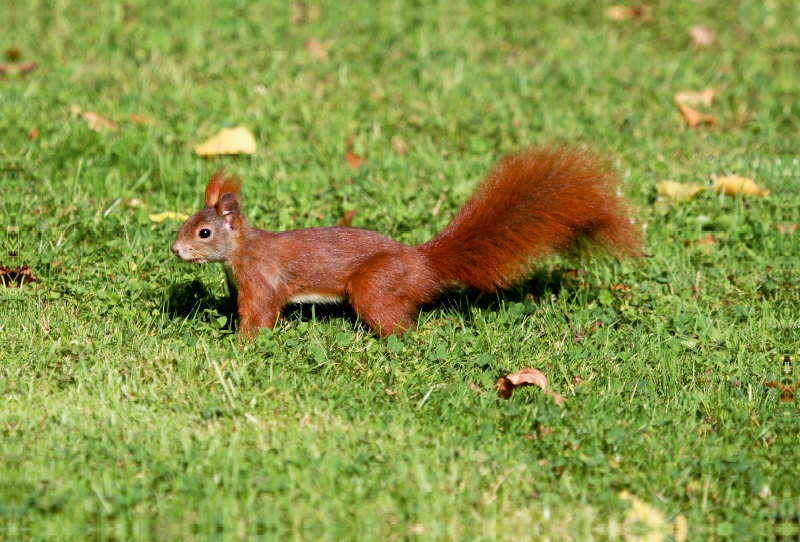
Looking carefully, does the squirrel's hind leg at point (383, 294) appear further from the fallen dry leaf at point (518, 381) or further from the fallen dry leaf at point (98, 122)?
the fallen dry leaf at point (98, 122)

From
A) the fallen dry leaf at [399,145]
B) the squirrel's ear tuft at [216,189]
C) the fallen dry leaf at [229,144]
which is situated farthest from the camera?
the fallen dry leaf at [399,145]

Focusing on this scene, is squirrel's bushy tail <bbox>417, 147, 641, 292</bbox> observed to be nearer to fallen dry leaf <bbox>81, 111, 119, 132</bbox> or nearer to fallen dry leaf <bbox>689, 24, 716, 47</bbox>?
fallen dry leaf <bbox>81, 111, 119, 132</bbox>

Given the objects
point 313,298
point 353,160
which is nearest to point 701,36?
point 353,160

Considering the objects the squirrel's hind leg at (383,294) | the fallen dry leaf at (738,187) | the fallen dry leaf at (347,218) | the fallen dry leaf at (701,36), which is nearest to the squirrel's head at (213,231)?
the squirrel's hind leg at (383,294)

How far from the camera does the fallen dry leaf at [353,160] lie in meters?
4.91

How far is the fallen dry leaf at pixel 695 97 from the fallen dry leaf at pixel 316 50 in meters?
2.17

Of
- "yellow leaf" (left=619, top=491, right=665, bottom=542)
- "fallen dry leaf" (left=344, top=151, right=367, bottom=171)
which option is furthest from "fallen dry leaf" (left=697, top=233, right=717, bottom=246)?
"yellow leaf" (left=619, top=491, right=665, bottom=542)

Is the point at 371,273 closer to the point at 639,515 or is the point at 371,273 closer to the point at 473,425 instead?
the point at 473,425

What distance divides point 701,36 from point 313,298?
4125 millimetres

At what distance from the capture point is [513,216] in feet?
11.5

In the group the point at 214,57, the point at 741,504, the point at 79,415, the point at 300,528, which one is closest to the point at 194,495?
the point at 300,528

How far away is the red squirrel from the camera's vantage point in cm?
343

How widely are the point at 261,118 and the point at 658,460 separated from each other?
10.4 ft

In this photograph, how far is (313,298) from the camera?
357cm
